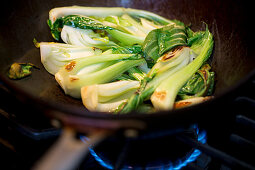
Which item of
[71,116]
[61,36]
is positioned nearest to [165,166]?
[71,116]

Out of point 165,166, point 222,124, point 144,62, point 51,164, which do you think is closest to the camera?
point 51,164

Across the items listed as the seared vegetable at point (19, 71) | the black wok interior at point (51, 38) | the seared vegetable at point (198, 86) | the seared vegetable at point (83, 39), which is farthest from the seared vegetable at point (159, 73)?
the seared vegetable at point (19, 71)

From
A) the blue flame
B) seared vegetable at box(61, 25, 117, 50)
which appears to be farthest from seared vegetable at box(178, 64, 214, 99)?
seared vegetable at box(61, 25, 117, 50)

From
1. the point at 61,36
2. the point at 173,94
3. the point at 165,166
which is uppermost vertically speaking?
the point at 61,36

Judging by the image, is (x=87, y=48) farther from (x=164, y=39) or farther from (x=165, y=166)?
(x=165, y=166)

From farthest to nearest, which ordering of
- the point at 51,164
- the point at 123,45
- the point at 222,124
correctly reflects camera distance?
the point at 123,45 → the point at 222,124 → the point at 51,164

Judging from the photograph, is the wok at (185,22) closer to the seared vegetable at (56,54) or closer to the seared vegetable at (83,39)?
the seared vegetable at (56,54)

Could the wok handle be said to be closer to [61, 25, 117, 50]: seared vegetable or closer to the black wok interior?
the black wok interior

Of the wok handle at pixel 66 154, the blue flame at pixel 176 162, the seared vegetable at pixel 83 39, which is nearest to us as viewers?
the wok handle at pixel 66 154
